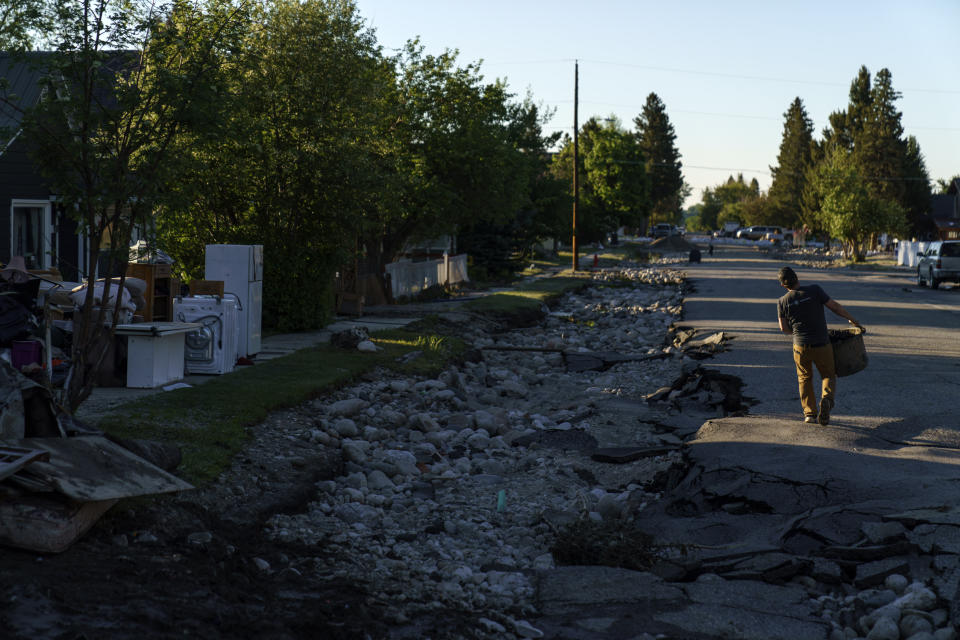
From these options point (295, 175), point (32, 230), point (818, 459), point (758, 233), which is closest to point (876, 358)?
point (818, 459)

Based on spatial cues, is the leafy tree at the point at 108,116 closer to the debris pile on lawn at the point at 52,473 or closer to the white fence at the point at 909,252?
the debris pile on lawn at the point at 52,473

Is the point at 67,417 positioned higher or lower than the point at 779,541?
higher

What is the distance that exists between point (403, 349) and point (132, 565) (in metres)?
11.0

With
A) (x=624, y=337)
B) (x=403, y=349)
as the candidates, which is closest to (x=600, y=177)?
(x=624, y=337)

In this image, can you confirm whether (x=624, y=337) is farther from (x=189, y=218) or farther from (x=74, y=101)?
(x=74, y=101)

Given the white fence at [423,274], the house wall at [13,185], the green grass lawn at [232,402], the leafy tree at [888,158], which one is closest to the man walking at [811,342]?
the green grass lawn at [232,402]

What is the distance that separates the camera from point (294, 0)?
18.2 metres

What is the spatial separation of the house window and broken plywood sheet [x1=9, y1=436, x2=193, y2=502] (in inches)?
587

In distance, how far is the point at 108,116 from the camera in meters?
7.23

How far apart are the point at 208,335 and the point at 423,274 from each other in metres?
18.4

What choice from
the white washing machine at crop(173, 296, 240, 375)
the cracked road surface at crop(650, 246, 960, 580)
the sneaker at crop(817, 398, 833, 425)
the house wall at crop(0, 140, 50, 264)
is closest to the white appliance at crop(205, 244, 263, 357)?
the white washing machine at crop(173, 296, 240, 375)

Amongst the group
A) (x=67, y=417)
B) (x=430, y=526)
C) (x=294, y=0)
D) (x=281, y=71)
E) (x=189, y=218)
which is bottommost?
(x=430, y=526)

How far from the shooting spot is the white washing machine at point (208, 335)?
12.6 metres

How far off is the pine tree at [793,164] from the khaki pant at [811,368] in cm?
10828
